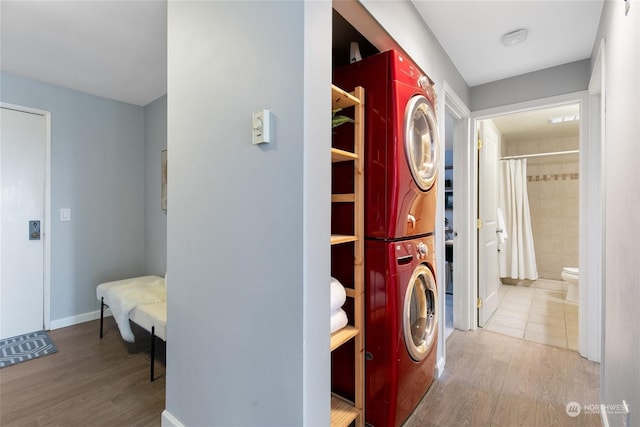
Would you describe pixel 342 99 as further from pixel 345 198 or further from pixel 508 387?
pixel 508 387

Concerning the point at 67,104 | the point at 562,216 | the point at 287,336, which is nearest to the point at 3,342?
the point at 67,104

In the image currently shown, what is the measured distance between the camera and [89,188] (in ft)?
9.82

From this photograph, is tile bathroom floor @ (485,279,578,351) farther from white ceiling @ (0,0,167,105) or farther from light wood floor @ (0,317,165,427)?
white ceiling @ (0,0,167,105)

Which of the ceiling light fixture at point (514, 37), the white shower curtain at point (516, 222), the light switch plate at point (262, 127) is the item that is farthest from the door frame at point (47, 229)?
the white shower curtain at point (516, 222)

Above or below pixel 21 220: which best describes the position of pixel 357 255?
below

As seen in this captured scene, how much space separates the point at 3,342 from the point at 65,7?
272cm

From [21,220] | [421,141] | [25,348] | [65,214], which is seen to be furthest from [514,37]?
[25,348]

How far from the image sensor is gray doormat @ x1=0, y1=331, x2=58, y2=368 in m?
2.21

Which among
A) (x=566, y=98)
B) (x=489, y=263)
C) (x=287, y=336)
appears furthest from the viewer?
(x=489, y=263)

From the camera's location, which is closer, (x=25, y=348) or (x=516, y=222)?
(x=25, y=348)

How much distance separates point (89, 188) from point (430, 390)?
3572 millimetres

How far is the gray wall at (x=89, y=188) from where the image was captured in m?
2.77

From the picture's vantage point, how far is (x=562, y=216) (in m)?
4.49

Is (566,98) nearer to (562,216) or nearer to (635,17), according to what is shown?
A: (635,17)
